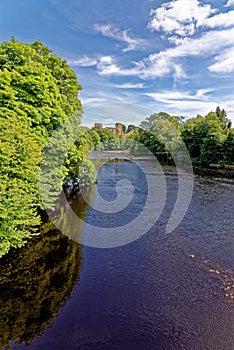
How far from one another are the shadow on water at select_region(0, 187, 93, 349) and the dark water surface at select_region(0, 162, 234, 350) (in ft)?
0.11

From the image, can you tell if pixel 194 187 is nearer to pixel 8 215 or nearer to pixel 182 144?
pixel 8 215

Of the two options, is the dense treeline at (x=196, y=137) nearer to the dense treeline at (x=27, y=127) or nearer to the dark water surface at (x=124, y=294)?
the dense treeline at (x=27, y=127)

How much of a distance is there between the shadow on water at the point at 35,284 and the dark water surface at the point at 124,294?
0.11 ft

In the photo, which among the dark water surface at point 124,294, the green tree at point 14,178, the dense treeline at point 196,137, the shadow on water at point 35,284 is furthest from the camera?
the dense treeline at point 196,137

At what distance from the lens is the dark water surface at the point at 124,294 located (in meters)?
8.56

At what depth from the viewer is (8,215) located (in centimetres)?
1163

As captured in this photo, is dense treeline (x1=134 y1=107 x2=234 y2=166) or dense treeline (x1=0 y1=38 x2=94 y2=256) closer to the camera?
dense treeline (x1=0 y1=38 x2=94 y2=256)

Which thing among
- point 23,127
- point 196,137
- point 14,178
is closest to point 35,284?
point 14,178

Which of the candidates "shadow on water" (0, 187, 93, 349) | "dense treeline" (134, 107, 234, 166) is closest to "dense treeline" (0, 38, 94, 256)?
"shadow on water" (0, 187, 93, 349)

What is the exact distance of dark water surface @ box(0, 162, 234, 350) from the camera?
8.56 meters

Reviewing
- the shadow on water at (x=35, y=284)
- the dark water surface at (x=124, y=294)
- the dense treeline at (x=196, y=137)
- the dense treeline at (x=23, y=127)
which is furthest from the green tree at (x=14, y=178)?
the dense treeline at (x=196, y=137)

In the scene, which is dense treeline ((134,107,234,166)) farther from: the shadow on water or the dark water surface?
the shadow on water

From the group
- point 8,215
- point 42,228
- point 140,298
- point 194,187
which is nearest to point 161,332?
point 140,298

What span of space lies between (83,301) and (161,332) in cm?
313
